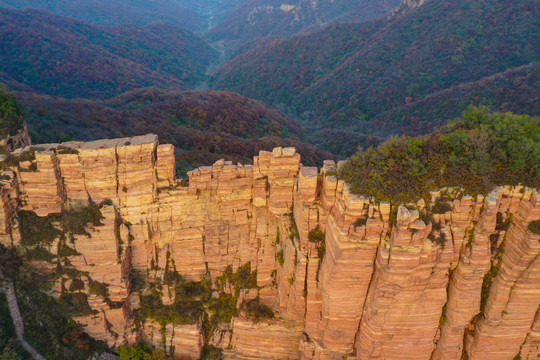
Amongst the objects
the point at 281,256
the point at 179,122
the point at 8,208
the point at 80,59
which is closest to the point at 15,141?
the point at 8,208

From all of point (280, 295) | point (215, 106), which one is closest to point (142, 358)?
point (280, 295)

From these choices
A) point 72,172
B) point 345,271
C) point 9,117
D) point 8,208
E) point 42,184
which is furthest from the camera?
point 9,117

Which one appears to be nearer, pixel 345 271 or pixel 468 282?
pixel 468 282

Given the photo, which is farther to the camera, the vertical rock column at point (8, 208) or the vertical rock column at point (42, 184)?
the vertical rock column at point (42, 184)

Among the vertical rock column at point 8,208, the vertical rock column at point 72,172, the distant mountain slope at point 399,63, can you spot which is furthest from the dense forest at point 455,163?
the distant mountain slope at point 399,63

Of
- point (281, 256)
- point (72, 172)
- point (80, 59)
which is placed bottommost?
point (281, 256)

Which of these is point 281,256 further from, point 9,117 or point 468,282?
point 9,117

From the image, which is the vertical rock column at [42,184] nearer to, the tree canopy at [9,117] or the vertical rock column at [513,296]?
the tree canopy at [9,117]

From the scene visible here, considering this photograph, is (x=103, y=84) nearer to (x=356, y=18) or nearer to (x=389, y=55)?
(x=389, y=55)
